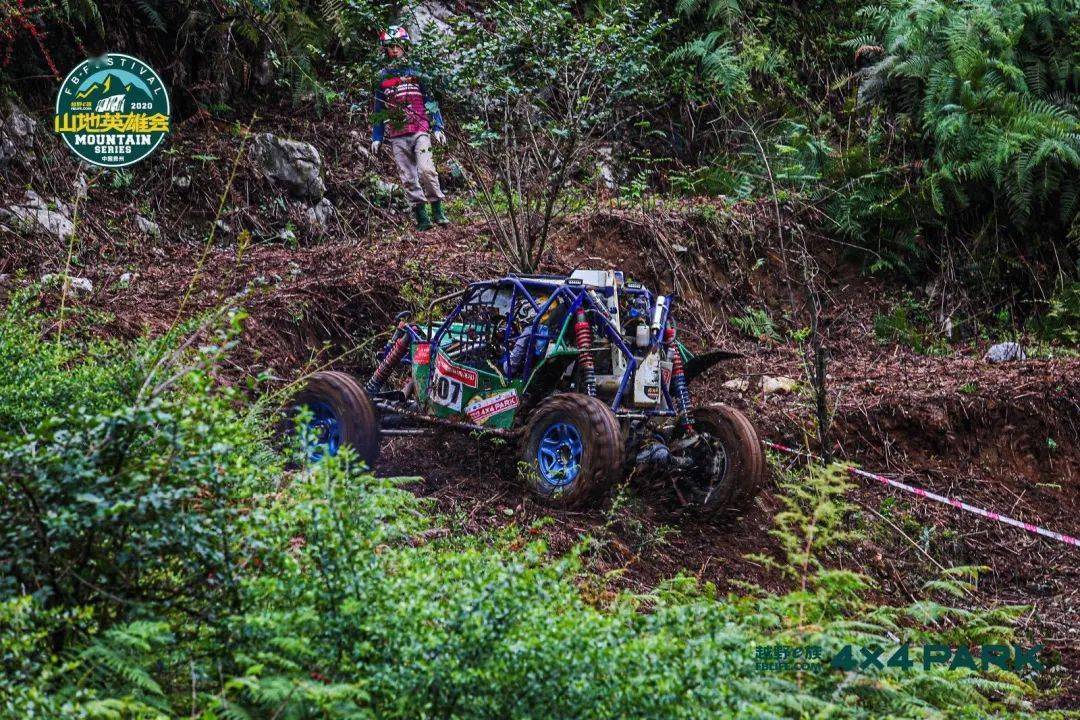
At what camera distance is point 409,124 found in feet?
33.6

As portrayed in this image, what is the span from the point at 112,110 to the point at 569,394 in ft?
17.3

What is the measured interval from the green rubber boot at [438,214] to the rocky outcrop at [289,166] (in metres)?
1.41

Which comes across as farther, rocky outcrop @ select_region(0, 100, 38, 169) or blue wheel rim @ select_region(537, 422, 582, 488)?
rocky outcrop @ select_region(0, 100, 38, 169)

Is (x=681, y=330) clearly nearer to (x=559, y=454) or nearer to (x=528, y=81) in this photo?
(x=528, y=81)

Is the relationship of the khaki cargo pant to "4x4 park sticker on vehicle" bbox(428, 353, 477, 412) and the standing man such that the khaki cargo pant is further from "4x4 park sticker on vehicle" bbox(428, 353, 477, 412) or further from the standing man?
"4x4 park sticker on vehicle" bbox(428, 353, 477, 412)

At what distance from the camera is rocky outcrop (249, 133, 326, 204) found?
1163 centimetres

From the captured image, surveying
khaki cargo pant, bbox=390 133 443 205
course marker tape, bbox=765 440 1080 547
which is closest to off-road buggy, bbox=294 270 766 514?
course marker tape, bbox=765 440 1080 547

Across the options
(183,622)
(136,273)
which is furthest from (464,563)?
(136,273)

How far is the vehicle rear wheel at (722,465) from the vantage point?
6.89 m

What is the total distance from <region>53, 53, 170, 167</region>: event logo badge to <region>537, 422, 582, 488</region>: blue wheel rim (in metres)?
4.85

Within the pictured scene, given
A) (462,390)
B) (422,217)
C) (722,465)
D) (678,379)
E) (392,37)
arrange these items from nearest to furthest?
1. (722,465)
2. (678,379)
3. (462,390)
4. (392,37)
5. (422,217)

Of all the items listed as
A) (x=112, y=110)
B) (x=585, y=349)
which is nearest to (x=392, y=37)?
(x=112, y=110)

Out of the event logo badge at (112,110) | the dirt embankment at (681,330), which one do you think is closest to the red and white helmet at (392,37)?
the event logo badge at (112,110)

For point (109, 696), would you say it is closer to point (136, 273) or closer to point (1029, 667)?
point (1029, 667)
